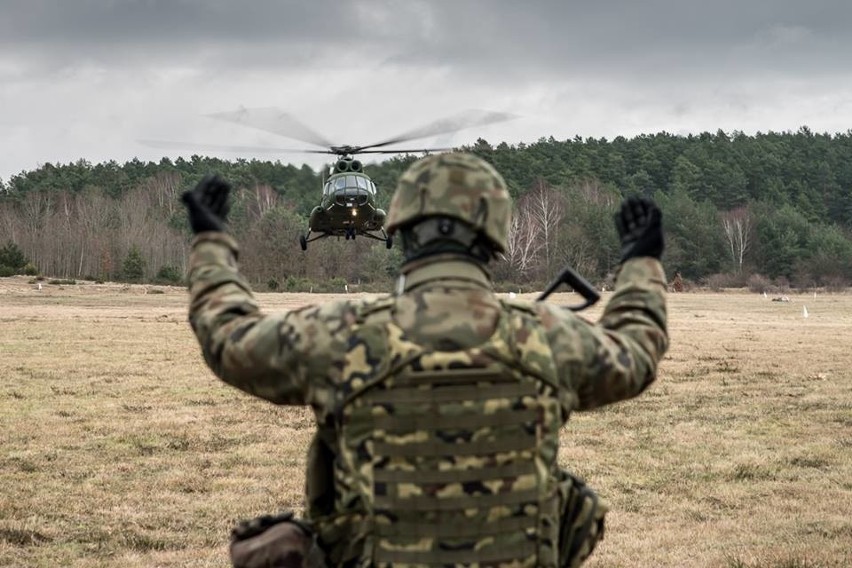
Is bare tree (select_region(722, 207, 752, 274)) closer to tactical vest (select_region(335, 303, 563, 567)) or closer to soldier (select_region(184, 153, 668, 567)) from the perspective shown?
soldier (select_region(184, 153, 668, 567))

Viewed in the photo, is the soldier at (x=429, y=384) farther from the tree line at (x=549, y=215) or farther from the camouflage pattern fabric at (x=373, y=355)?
the tree line at (x=549, y=215)

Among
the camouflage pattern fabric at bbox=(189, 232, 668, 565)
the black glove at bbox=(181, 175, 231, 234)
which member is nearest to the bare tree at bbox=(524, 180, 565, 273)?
the black glove at bbox=(181, 175, 231, 234)

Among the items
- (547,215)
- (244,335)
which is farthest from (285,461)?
(547,215)

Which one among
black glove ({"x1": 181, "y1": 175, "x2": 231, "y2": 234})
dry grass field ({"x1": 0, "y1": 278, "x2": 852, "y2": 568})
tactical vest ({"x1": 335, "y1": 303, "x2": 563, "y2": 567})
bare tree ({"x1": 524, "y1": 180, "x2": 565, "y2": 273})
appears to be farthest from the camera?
bare tree ({"x1": 524, "y1": 180, "x2": 565, "y2": 273})

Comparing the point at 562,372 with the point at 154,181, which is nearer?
the point at 562,372

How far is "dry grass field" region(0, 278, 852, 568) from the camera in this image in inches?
291

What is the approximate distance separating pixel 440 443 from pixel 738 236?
80738 millimetres

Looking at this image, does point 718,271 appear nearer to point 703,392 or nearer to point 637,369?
point 703,392

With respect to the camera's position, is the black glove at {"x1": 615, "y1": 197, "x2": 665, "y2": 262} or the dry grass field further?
the dry grass field

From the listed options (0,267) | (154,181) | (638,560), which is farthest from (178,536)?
(154,181)

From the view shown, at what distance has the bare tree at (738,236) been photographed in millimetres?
78625

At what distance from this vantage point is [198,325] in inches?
103

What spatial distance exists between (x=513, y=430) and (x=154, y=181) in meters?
97.3

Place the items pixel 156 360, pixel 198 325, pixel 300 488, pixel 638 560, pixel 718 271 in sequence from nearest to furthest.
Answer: pixel 198 325 < pixel 638 560 < pixel 300 488 < pixel 156 360 < pixel 718 271
